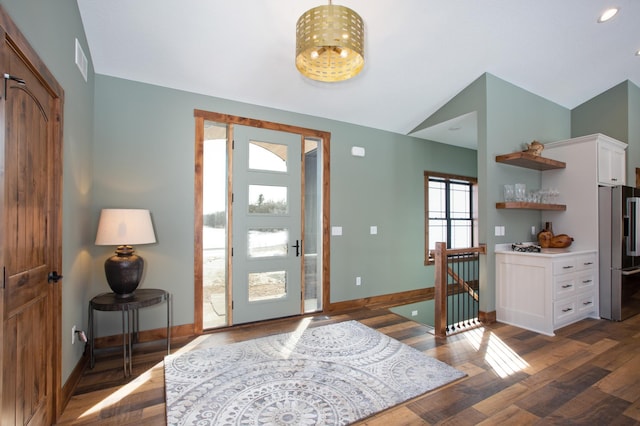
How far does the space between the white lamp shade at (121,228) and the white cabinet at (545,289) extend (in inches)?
154

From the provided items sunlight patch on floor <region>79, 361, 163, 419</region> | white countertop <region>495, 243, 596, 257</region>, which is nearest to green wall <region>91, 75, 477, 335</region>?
sunlight patch on floor <region>79, 361, 163, 419</region>

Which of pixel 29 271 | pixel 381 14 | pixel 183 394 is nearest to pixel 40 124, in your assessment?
pixel 29 271

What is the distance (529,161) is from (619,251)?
1523 mm

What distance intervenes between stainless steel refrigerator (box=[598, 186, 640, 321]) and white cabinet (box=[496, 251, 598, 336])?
11 cm

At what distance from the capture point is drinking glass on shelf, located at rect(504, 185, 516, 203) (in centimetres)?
404

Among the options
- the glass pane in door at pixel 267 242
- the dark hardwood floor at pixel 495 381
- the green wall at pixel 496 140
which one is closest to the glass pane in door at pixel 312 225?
the glass pane in door at pixel 267 242

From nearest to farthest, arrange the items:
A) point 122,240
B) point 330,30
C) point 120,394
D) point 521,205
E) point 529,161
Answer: point 330,30 < point 120,394 < point 122,240 < point 521,205 < point 529,161

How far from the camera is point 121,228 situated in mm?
2678

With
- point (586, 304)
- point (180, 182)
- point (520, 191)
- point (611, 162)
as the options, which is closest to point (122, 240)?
point (180, 182)

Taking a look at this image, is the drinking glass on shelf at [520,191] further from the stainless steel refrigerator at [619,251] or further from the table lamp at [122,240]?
the table lamp at [122,240]

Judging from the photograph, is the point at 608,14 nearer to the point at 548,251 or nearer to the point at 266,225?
the point at 548,251

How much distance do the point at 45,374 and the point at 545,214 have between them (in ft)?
18.5

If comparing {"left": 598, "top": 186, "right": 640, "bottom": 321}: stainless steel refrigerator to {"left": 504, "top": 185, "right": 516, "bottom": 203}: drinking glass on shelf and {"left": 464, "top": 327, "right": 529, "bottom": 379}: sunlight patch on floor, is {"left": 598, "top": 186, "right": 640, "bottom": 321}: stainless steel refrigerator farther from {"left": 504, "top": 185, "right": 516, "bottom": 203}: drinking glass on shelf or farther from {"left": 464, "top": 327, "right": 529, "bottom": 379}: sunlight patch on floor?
{"left": 464, "top": 327, "right": 529, "bottom": 379}: sunlight patch on floor

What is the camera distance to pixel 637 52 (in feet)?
13.3
